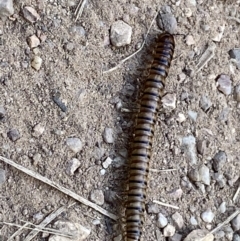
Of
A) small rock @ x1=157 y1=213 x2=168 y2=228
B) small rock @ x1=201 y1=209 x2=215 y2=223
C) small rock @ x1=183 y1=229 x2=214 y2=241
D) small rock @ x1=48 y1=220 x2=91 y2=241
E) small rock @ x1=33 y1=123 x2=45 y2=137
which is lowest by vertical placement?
small rock @ x1=183 y1=229 x2=214 y2=241

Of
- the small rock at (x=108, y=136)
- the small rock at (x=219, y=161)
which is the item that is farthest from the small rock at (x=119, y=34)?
the small rock at (x=219, y=161)

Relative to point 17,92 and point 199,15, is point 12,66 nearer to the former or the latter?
point 17,92

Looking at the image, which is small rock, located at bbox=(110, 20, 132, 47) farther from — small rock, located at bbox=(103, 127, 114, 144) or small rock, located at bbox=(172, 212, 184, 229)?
small rock, located at bbox=(172, 212, 184, 229)

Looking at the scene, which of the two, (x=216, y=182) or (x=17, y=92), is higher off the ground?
(x=17, y=92)

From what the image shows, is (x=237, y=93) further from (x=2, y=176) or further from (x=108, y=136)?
(x=2, y=176)

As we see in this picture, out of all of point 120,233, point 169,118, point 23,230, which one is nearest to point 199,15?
point 169,118

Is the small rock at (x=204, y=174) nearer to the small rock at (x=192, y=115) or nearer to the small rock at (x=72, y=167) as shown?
the small rock at (x=192, y=115)

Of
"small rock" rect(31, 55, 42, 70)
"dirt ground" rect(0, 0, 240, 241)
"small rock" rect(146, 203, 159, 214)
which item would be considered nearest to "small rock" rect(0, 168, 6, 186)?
"dirt ground" rect(0, 0, 240, 241)
